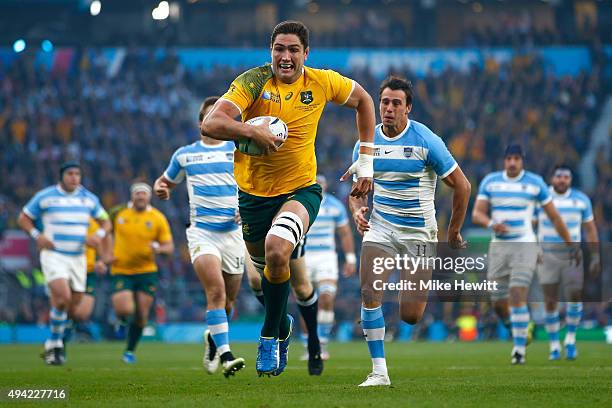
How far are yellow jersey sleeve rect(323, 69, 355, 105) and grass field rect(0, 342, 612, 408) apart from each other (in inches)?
98.9

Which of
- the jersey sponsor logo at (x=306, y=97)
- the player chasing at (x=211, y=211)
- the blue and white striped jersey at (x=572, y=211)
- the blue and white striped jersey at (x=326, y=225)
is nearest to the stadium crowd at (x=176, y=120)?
the blue and white striped jersey at (x=326, y=225)

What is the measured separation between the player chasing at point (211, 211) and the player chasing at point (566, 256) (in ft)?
20.1

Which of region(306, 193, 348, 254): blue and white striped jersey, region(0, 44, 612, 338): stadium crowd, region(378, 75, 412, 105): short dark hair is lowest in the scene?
region(306, 193, 348, 254): blue and white striped jersey

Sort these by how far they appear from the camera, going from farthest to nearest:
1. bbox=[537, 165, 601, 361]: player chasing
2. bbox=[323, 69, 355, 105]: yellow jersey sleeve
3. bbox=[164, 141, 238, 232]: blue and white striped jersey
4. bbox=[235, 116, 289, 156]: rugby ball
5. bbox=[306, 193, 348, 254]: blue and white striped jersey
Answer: bbox=[306, 193, 348, 254]: blue and white striped jersey, bbox=[537, 165, 601, 361]: player chasing, bbox=[164, 141, 238, 232]: blue and white striped jersey, bbox=[323, 69, 355, 105]: yellow jersey sleeve, bbox=[235, 116, 289, 156]: rugby ball

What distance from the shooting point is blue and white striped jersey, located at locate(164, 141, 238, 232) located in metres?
11.8

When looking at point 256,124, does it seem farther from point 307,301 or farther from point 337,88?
point 307,301

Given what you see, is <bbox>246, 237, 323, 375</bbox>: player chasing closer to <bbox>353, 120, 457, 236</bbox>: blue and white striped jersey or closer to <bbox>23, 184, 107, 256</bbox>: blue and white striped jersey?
<bbox>353, 120, 457, 236</bbox>: blue and white striped jersey

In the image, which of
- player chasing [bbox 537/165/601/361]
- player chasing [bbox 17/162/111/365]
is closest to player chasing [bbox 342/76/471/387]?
player chasing [bbox 537/165/601/361]

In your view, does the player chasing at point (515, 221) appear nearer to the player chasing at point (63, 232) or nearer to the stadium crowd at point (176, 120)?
the player chasing at point (63, 232)

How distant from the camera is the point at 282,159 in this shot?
914 cm

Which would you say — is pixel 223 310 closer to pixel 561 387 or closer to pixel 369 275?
pixel 369 275

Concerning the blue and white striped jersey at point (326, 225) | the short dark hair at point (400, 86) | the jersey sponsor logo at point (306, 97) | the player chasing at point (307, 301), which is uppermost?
the short dark hair at point (400, 86)

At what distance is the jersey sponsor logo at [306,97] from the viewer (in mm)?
9047

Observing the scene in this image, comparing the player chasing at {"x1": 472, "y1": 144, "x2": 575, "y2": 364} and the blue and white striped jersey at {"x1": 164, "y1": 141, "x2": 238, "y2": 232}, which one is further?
the player chasing at {"x1": 472, "y1": 144, "x2": 575, "y2": 364}
